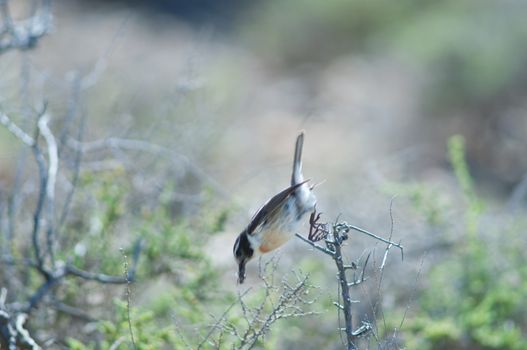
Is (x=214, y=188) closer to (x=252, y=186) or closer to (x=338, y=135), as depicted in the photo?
(x=252, y=186)

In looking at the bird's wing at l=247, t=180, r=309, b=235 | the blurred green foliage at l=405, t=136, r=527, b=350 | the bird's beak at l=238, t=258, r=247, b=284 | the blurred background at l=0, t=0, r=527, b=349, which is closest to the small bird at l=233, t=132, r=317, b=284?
the bird's wing at l=247, t=180, r=309, b=235

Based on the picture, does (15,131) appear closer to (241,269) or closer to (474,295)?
(241,269)

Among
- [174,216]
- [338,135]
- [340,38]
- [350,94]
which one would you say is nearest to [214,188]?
[174,216]

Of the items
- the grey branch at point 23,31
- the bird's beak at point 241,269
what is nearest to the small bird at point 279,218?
the bird's beak at point 241,269

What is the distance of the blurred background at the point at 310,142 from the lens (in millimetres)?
5645

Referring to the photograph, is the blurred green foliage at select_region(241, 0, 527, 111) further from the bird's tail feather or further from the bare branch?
the bird's tail feather

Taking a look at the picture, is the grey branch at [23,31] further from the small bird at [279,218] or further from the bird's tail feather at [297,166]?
the small bird at [279,218]

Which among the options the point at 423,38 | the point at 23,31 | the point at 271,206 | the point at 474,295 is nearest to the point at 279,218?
the point at 271,206

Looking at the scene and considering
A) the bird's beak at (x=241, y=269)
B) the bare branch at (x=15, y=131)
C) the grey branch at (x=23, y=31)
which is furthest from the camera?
the grey branch at (x=23, y=31)

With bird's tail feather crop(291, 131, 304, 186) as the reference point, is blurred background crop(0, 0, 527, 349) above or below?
above

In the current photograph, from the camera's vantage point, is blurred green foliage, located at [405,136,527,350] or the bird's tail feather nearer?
the bird's tail feather

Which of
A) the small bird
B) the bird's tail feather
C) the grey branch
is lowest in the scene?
the small bird

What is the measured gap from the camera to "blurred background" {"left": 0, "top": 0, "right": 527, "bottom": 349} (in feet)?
18.5

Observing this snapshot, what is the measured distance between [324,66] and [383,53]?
38.9 inches
